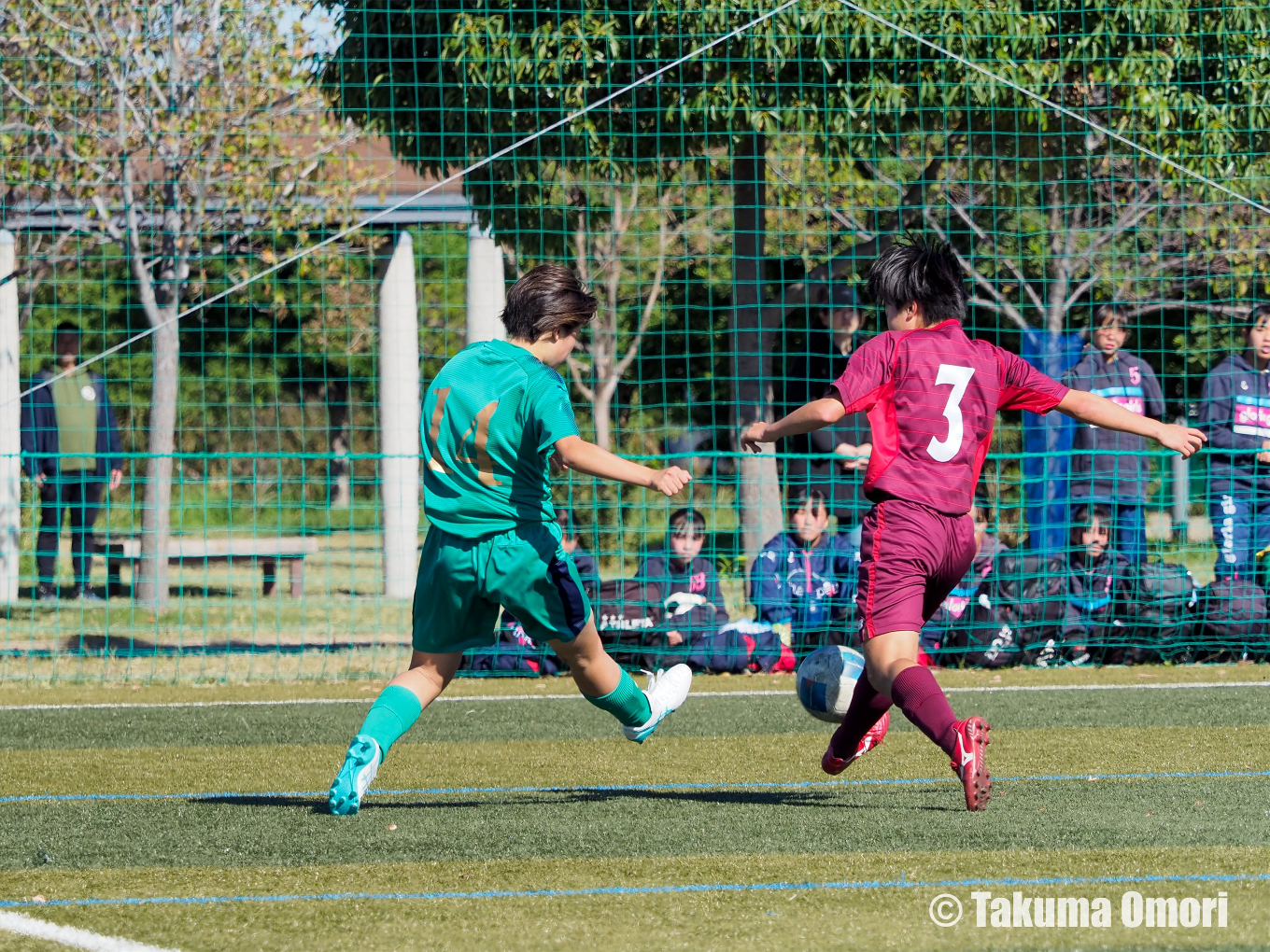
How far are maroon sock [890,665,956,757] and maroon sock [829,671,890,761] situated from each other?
0.22 m

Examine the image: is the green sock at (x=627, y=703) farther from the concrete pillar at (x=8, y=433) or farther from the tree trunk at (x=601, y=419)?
the tree trunk at (x=601, y=419)

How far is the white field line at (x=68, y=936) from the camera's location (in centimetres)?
311

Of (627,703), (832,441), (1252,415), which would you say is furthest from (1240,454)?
(627,703)

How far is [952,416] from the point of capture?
173 inches

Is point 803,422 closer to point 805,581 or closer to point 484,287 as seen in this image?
point 805,581

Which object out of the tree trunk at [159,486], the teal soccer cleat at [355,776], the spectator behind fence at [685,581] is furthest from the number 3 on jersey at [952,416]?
the tree trunk at [159,486]

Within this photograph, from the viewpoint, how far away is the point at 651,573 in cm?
870

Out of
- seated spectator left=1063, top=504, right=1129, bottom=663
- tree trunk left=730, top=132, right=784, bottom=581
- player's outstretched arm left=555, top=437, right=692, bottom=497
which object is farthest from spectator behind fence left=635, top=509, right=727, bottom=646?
player's outstretched arm left=555, top=437, right=692, bottom=497

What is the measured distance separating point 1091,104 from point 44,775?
826cm

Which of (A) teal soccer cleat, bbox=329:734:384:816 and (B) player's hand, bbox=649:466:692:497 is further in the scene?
(A) teal soccer cleat, bbox=329:734:384:816

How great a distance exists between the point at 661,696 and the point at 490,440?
3.63 feet

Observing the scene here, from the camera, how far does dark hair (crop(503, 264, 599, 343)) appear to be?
448 centimetres

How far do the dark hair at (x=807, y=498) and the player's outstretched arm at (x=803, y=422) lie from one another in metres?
4.42

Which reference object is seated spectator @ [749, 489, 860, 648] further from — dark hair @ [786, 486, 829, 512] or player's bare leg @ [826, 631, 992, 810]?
player's bare leg @ [826, 631, 992, 810]
